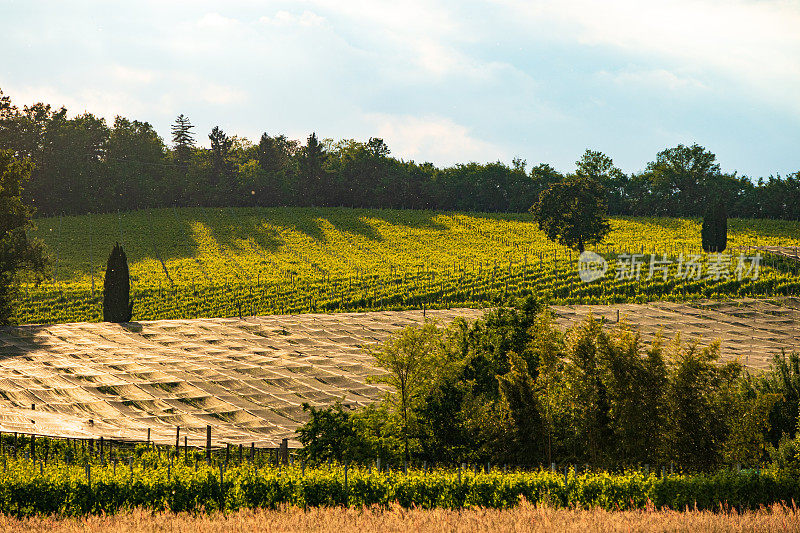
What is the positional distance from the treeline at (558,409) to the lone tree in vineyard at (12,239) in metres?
43.6

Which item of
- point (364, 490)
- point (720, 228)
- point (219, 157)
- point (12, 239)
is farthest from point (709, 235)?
point (219, 157)

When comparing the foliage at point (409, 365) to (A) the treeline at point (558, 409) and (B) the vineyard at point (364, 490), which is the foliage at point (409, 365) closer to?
(A) the treeline at point (558, 409)

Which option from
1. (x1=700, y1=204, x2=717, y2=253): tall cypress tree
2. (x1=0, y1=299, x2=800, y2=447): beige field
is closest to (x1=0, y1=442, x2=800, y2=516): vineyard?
(x1=0, y1=299, x2=800, y2=447): beige field

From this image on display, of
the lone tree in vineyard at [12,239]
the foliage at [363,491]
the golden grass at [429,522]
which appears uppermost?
the lone tree in vineyard at [12,239]

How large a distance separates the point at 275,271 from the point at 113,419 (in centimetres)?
5460

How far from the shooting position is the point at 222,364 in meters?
45.4

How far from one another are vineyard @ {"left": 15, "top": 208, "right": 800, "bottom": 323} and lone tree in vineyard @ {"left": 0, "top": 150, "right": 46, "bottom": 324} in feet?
8.65

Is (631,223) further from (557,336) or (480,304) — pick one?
(557,336)

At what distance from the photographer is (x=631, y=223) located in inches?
4729

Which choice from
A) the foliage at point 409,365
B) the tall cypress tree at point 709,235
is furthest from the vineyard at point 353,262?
the foliage at point 409,365

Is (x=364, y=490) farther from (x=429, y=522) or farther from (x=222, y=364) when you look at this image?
(x=222, y=364)

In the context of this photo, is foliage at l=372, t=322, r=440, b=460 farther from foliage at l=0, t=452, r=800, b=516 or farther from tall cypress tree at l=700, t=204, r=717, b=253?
tall cypress tree at l=700, t=204, r=717, b=253

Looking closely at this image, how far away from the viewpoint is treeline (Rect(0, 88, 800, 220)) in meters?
128

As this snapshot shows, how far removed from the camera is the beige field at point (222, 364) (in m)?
35.7
